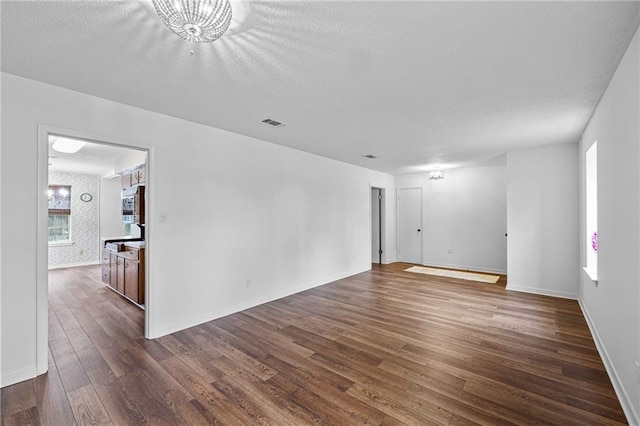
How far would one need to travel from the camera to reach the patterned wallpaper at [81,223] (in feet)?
23.9

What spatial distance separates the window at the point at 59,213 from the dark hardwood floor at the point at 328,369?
4.51m

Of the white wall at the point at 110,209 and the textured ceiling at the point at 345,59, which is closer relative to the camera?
the textured ceiling at the point at 345,59

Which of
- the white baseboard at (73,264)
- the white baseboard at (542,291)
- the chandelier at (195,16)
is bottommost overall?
the white baseboard at (73,264)

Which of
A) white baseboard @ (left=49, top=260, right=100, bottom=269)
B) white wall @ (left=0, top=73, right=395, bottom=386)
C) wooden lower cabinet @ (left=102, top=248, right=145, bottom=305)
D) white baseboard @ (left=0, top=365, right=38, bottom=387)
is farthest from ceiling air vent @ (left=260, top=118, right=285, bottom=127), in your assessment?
white baseboard @ (left=49, top=260, right=100, bottom=269)

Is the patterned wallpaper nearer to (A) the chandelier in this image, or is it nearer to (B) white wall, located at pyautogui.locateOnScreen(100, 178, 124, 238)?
(B) white wall, located at pyautogui.locateOnScreen(100, 178, 124, 238)

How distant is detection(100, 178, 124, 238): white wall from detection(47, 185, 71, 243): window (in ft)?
2.31

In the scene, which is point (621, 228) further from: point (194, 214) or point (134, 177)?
point (134, 177)

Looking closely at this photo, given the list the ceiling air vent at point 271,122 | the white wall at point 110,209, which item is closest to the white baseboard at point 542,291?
the ceiling air vent at point 271,122

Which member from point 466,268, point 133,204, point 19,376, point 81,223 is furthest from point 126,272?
point 466,268

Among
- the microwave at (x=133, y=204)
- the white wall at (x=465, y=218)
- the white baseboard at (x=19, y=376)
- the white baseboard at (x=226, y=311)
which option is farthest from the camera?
the white wall at (x=465, y=218)

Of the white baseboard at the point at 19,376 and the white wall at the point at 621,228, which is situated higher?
the white wall at the point at 621,228

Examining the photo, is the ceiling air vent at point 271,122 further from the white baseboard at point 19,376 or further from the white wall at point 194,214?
the white baseboard at point 19,376

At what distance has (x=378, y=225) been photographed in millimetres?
7840

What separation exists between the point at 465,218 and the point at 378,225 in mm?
2138
